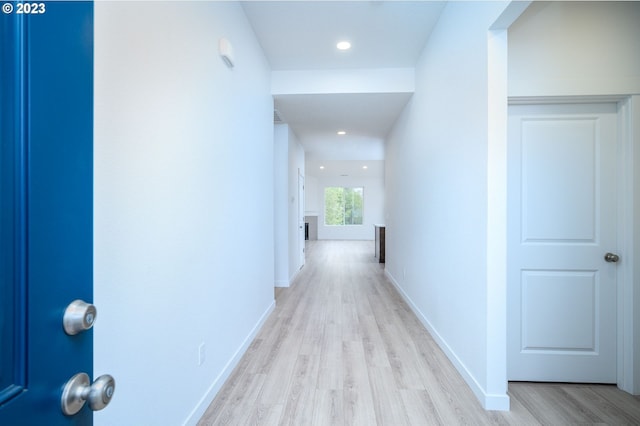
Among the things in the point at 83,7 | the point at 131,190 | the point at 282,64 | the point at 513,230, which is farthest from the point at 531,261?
the point at 282,64

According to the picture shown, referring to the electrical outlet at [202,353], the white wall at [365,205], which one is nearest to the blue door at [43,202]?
the electrical outlet at [202,353]

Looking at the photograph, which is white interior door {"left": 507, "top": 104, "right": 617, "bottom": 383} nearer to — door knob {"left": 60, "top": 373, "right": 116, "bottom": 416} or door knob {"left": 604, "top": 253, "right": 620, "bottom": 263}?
door knob {"left": 604, "top": 253, "right": 620, "bottom": 263}

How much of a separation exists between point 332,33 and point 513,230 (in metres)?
2.35

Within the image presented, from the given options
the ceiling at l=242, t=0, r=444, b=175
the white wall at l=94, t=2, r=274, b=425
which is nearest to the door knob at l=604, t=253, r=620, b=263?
the ceiling at l=242, t=0, r=444, b=175

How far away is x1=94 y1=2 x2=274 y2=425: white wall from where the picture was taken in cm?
104

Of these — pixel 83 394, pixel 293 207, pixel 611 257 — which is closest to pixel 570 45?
pixel 611 257

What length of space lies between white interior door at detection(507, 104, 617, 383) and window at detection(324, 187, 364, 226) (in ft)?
34.2

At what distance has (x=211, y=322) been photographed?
1855 mm

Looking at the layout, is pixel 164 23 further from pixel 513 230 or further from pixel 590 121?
pixel 590 121

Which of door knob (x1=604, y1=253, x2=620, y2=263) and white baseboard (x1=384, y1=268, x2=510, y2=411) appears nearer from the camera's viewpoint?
white baseboard (x1=384, y1=268, x2=510, y2=411)

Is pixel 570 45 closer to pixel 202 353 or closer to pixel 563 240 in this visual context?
pixel 563 240

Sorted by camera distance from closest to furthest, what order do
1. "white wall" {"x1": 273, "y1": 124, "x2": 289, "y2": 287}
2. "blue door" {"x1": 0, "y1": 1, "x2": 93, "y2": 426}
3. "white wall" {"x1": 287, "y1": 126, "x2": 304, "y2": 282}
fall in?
"blue door" {"x1": 0, "y1": 1, "x2": 93, "y2": 426}, "white wall" {"x1": 273, "y1": 124, "x2": 289, "y2": 287}, "white wall" {"x1": 287, "y1": 126, "x2": 304, "y2": 282}

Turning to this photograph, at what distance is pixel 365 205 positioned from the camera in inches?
487

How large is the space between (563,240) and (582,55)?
1.28 metres
